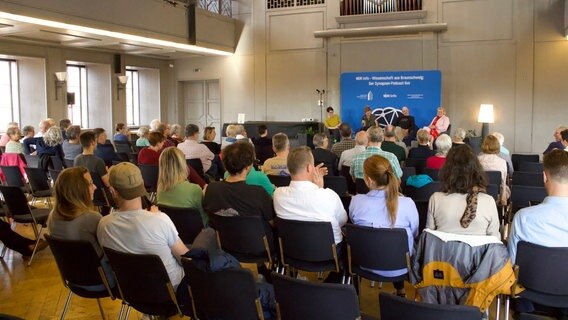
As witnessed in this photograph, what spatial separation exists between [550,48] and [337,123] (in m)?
5.36

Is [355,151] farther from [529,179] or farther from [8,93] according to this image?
[8,93]

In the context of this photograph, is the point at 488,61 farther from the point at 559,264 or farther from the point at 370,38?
the point at 559,264

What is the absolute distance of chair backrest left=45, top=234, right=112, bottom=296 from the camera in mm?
3078

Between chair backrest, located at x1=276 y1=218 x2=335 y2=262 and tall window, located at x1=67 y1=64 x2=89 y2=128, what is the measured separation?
12.4 m

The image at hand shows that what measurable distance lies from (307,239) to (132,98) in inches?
568

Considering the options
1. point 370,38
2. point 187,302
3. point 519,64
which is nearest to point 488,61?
point 519,64

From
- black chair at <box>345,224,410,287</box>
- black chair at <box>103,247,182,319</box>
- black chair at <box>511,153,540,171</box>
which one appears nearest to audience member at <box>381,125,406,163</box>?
black chair at <box>511,153,540,171</box>

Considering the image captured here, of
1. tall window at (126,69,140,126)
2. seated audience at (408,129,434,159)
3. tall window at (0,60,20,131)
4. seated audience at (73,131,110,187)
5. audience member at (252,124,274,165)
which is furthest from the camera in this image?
tall window at (126,69,140,126)

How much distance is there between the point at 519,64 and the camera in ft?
41.1

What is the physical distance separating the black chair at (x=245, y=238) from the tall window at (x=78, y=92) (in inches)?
475

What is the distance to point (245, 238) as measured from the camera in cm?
387

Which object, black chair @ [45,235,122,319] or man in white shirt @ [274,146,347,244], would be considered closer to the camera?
black chair @ [45,235,122,319]

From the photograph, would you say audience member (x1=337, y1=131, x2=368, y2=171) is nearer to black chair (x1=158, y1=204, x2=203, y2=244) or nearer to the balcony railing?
black chair (x1=158, y1=204, x2=203, y2=244)

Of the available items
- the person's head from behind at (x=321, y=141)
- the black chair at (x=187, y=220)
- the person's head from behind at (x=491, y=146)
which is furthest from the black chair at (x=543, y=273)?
Answer: the person's head from behind at (x=321, y=141)
